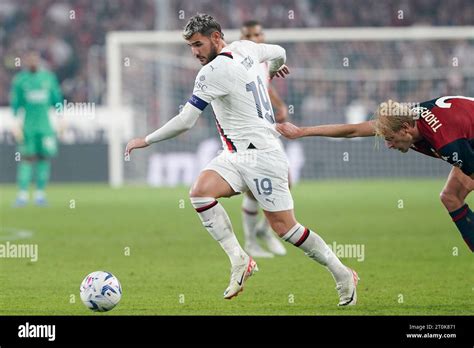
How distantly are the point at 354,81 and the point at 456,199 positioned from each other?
46.3 feet

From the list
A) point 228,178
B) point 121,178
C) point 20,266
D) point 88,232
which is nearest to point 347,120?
point 121,178

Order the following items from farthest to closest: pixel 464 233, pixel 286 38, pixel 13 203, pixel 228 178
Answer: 1. pixel 286 38
2. pixel 13 203
3. pixel 464 233
4. pixel 228 178

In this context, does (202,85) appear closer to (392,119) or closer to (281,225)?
(281,225)

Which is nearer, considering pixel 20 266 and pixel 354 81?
pixel 20 266

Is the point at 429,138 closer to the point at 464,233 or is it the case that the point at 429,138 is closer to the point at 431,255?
the point at 464,233

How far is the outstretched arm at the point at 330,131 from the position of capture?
6.86 meters

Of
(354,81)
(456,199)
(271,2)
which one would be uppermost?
(271,2)

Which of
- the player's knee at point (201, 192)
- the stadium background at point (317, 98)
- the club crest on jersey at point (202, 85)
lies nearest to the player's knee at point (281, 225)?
the player's knee at point (201, 192)

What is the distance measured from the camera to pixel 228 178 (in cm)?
743

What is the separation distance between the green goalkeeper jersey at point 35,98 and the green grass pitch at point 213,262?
54.2 inches

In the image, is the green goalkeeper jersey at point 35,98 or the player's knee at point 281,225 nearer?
the player's knee at point 281,225

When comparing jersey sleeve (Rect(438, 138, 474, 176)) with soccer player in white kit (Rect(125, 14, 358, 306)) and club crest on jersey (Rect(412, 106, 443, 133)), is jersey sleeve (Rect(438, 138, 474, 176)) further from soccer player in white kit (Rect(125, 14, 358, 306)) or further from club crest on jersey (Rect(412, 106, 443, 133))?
soccer player in white kit (Rect(125, 14, 358, 306))

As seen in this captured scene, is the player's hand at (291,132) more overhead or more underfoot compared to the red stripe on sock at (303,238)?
more overhead

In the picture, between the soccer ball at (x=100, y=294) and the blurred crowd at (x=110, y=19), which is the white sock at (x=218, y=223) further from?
the blurred crowd at (x=110, y=19)
